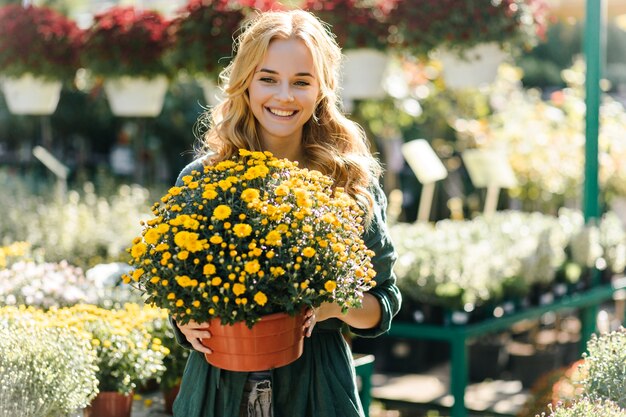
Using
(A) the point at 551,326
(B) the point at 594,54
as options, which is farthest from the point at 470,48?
(A) the point at 551,326

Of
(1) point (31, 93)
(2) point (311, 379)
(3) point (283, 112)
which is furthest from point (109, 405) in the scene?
(1) point (31, 93)

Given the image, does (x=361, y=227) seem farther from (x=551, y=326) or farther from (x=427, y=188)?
(x=551, y=326)

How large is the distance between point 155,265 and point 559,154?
5556 mm

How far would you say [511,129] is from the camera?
7578 millimetres

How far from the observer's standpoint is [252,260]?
6.10ft

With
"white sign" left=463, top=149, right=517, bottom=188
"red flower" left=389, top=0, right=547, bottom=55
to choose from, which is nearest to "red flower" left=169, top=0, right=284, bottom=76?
"red flower" left=389, top=0, right=547, bottom=55

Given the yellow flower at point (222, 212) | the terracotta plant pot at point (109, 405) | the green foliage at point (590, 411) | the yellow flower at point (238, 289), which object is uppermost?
the yellow flower at point (222, 212)

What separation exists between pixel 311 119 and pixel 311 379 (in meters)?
0.58

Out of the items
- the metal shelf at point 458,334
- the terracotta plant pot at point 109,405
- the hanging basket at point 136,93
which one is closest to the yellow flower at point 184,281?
the terracotta plant pot at point 109,405

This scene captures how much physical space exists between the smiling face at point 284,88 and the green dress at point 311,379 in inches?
7.6

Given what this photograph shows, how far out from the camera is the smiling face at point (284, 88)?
214 centimetres

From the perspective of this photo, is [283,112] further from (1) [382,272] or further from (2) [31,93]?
(2) [31,93]

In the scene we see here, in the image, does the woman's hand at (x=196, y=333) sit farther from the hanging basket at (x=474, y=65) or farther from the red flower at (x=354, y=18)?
the hanging basket at (x=474, y=65)

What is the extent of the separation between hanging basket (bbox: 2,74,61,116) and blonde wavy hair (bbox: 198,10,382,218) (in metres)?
3.68
